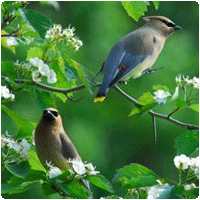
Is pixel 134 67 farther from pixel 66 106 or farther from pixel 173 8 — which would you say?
pixel 173 8

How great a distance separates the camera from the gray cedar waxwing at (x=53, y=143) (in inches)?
152

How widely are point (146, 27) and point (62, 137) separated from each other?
1.47 metres

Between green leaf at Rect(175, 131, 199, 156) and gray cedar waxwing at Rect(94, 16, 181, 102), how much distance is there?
3.50 ft

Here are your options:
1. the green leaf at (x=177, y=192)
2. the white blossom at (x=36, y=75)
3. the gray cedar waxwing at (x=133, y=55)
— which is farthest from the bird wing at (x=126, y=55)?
the green leaf at (x=177, y=192)

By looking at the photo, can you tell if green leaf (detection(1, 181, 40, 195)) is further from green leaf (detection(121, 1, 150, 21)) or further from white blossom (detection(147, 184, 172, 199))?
green leaf (detection(121, 1, 150, 21))

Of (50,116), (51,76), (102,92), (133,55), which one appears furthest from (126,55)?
(51,76)

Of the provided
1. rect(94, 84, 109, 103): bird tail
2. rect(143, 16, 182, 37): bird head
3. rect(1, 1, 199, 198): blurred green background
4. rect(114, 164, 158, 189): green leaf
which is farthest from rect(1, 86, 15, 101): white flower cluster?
rect(1, 1, 199, 198): blurred green background

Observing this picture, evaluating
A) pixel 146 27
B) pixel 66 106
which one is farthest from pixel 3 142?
pixel 66 106

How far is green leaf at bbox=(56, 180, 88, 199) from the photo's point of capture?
2.88m

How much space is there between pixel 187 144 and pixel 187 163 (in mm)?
197

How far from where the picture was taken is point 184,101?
336 cm

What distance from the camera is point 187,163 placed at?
115 inches

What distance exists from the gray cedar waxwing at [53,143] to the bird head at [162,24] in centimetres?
141

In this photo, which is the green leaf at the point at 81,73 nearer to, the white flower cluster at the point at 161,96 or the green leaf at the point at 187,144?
the white flower cluster at the point at 161,96
